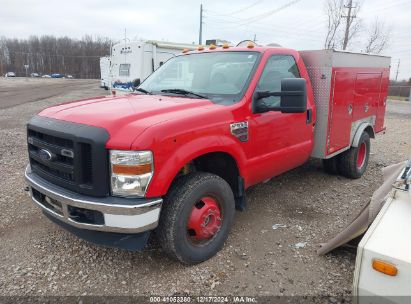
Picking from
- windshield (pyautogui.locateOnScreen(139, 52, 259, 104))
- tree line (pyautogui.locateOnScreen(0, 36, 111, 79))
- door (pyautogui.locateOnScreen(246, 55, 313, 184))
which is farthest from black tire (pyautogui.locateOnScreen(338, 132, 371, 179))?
tree line (pyautogui.locateOnScreen(0, 36, 111, 79))

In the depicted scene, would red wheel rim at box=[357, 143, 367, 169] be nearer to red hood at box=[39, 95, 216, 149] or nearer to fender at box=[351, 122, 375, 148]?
fender at box=[351, 122, 375, 148]

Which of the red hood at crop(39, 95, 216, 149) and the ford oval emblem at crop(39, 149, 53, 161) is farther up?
the red hood at crop(39, 95, 216, 149)

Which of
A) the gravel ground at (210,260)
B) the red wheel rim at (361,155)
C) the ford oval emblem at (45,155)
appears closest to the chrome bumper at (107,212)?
the ford oval emblem at (45,155)

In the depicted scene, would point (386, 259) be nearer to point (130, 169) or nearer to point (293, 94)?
point (293, 94)

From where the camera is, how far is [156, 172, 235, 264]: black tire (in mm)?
3018

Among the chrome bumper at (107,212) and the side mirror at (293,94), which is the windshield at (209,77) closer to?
the side mirror at (293,94)

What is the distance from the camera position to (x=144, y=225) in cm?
277

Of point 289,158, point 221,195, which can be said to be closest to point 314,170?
point 289,158

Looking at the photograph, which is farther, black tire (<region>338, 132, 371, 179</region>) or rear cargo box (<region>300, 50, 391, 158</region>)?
black tire (<region>338, 132, 371, 179</region>)

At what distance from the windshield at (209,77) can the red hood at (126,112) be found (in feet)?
0.90

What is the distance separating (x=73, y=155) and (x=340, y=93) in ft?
11.8

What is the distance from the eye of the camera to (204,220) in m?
3.28

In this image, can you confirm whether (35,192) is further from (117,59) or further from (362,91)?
(117,59)

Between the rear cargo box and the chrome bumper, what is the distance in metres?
2.82
